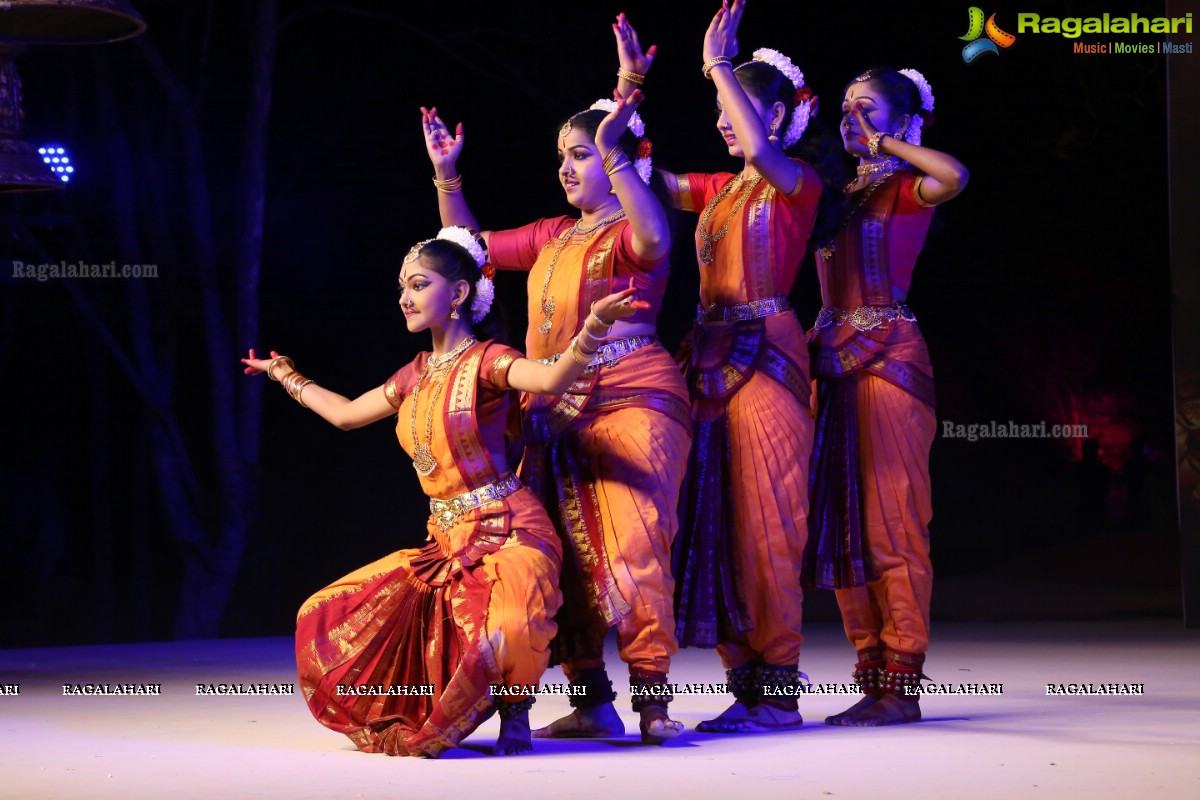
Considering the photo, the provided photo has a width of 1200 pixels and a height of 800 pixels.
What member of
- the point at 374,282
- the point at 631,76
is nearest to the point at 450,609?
the point at 631,76

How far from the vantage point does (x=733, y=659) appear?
4.19 m

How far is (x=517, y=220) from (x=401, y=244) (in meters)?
0.46

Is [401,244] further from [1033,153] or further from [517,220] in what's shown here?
[1033,153]

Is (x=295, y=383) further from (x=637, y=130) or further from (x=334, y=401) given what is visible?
(x=637, y=130)

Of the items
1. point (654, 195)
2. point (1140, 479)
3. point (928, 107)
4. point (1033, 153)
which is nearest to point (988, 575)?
point (1140, 479)

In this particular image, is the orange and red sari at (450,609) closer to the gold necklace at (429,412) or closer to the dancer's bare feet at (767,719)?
the gold necklace at (429,412)

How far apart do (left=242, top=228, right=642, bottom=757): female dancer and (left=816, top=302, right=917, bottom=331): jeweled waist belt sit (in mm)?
905

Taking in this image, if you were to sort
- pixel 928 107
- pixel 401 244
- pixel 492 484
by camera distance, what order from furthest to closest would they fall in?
pixel 401 244, pixel 928 107, pixel 492 484

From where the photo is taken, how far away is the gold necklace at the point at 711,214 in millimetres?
4211

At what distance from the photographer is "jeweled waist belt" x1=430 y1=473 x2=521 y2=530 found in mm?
3859

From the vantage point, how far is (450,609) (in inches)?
148

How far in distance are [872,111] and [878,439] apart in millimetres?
846

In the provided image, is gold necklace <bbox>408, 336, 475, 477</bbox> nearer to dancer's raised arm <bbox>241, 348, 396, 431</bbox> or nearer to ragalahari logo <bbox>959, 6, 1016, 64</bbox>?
dancer's raised arm <bbox>241, 348, 396, 431</bbox>

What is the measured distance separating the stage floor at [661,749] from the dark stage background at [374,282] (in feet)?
3.23
